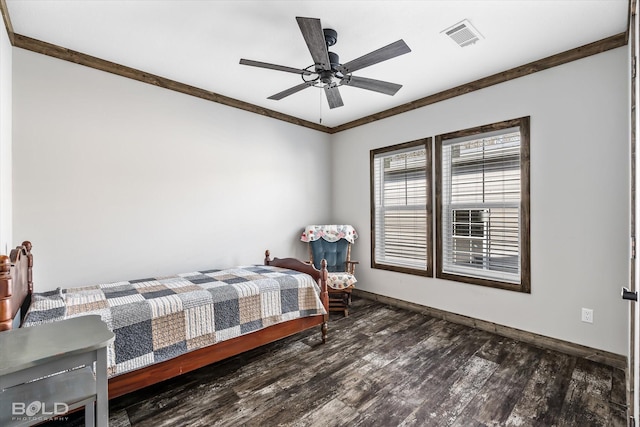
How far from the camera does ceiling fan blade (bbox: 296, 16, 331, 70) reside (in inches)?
69.4

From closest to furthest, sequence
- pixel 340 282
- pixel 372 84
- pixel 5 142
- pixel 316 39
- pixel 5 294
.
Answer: pixel 5 294 < pixel 316 39 < pixel 5 142 < pixel 372 84 < pixel 340 282

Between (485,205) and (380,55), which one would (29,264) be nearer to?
(380,55)

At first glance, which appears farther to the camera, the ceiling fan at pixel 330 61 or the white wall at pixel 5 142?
the white wall at pixel 5 142

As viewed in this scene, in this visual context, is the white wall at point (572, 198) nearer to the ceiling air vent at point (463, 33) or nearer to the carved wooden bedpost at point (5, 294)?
the ceiling air vent at point (463, 33)

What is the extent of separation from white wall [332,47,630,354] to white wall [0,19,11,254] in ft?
13.2

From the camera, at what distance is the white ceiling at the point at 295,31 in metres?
2.13

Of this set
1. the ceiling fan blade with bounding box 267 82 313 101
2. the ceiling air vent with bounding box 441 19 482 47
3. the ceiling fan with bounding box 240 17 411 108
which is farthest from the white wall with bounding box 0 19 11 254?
the ceiling air vent with bounding box 441 19 482 47

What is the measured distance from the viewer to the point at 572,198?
273cm

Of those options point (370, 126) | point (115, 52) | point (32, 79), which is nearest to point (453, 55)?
point (370, 126)

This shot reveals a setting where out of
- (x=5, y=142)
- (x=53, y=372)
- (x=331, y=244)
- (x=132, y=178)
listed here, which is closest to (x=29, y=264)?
(x=5, y=142)

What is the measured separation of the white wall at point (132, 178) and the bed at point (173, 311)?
0.38 m

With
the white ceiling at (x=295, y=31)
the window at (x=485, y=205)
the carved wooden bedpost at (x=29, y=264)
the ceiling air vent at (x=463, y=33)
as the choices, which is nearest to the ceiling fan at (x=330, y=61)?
the white ceiling at (x=295, y=31)

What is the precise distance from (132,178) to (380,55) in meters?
2.57

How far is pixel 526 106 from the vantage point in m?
3.00
